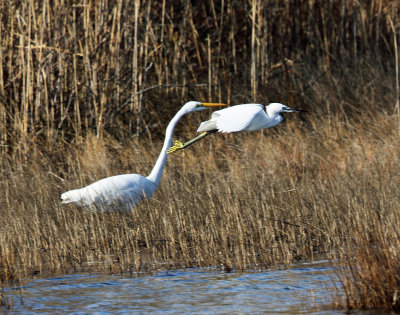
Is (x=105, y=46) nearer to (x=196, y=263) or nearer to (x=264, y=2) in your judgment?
(x=264, y=2)

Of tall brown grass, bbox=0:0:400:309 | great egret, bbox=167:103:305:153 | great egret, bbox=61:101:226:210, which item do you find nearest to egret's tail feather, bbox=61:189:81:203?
great egret, bbox=61:101:226:210

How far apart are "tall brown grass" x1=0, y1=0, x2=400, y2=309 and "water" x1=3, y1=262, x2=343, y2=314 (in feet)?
0.67

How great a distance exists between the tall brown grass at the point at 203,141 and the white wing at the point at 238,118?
1.88 feet

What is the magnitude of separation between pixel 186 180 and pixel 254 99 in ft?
7.94

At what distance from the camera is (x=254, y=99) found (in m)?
9.04

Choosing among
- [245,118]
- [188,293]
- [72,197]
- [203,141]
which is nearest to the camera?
[188,293]

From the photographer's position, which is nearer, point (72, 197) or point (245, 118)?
point (245, 118)

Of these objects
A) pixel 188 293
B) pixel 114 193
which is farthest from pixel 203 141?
pixel 188 293

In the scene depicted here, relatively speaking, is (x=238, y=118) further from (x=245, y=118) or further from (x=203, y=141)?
(x=203, y=141)

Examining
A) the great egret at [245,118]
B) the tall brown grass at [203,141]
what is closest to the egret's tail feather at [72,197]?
the tall brown grass at [203,141]

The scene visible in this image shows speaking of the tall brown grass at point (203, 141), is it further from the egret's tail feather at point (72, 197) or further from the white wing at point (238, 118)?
the white wing at point (238, 118)

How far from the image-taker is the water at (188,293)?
3957 millimetres

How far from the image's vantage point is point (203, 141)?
860cm

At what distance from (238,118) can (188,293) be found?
1.77 m
